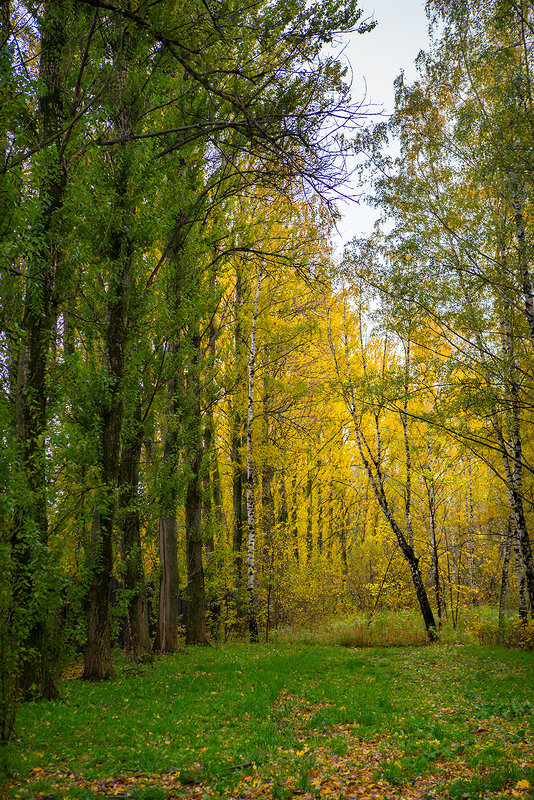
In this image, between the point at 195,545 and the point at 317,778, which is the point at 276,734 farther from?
the point at 195,545

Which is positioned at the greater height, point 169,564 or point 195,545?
point 195,545

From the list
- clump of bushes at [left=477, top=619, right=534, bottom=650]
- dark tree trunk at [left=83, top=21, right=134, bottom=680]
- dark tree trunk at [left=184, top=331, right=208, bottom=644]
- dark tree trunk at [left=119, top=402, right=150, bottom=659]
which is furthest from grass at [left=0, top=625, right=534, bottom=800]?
dark tree trunk at [left=184, top=331, right=208, bottom=644]

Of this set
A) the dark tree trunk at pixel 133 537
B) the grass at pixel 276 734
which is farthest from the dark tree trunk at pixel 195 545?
the grass at pixel 276 734

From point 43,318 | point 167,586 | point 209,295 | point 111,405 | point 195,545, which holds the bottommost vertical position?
point 167,586

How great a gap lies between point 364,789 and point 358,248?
11784 mm

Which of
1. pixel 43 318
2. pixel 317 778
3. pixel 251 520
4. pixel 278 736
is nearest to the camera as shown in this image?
pixel 317 778

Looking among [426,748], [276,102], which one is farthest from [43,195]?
[426,748]

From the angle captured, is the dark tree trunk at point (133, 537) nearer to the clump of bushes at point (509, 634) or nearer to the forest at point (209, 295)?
the forest at point (209, 295)

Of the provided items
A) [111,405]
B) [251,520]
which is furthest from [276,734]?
[251,520]

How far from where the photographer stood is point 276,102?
15.9 feet

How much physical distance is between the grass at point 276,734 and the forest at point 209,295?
0.79 meters

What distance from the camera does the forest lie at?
4.74 m

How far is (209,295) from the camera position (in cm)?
1047

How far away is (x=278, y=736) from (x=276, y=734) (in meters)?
0.09
